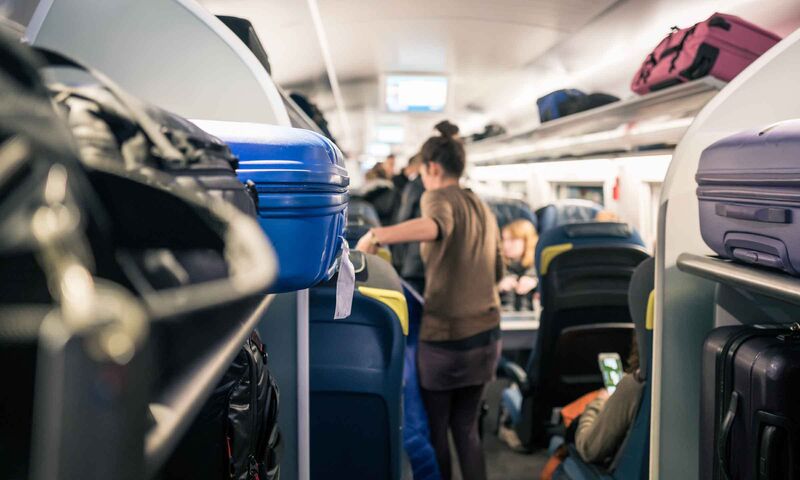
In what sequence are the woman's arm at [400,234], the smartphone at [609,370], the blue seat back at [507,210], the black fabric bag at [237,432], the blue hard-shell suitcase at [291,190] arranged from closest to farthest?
1. the blue hard-shell suitcase at [291,190]
2. the black fabric bag at [237,432]
3. the woman's arm at [400,234]
4. the smartphone at [609,370]
5. the blue seat back at [507,210]

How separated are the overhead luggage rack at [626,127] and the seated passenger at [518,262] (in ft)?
3.19

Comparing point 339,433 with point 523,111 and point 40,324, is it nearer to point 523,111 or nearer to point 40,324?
point 40,324

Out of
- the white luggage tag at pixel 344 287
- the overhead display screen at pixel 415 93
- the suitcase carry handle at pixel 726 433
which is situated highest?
→ the overhead display screen at pixel 415 93

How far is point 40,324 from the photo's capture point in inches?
11.5

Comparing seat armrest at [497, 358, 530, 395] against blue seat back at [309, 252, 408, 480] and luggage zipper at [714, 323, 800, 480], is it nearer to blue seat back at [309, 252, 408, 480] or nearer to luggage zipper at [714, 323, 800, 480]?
blue seat back at [309, 252, 408, 480]

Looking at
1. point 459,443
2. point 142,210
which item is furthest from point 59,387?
point 459,443

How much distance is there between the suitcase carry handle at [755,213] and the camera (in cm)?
104

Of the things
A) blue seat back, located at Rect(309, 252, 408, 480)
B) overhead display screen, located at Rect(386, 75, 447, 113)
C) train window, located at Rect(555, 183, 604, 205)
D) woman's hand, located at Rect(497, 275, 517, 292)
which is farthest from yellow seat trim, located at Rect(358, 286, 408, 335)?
train window, located at Rect(555, 183, 604, 205)

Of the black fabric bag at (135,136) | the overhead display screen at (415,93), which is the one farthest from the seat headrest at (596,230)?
the overhead display screen at (415,93)

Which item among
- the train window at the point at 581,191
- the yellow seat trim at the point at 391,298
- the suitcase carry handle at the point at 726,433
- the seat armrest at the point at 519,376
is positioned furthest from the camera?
the train window at the point at 581,191

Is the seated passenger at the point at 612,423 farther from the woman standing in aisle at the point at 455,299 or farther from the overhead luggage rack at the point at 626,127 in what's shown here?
the overhead luggage rack at the point at 626,127

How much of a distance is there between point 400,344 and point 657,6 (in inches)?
113

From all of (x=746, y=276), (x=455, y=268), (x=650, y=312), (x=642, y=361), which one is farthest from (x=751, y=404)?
(x=455, y=268)

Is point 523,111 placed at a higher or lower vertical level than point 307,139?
higher
